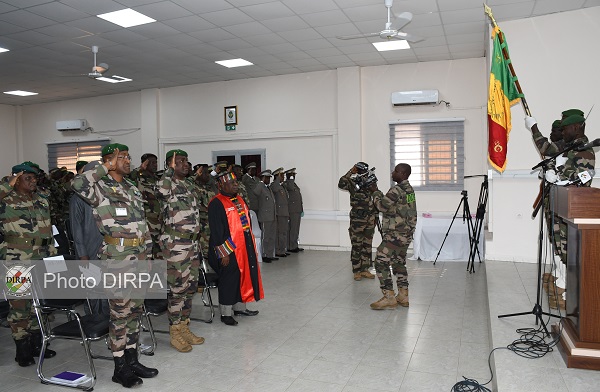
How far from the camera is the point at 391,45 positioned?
7.64m

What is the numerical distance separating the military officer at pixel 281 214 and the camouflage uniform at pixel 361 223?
2.11 m

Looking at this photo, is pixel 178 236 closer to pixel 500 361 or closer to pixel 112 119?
pixel 500 361

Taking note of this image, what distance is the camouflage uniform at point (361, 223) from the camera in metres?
6.62

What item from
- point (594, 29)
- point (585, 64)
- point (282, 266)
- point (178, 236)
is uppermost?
point (594, 29)

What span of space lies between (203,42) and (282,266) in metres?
3.96

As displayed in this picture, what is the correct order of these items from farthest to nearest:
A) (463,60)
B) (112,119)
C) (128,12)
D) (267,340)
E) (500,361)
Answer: (112,119)
(463,60)
(128,12)
(267,340)
(500,361)

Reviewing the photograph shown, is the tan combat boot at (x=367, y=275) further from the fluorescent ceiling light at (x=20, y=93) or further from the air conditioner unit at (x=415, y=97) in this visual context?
the fluorescent ceiling light at (x=20, y=93)

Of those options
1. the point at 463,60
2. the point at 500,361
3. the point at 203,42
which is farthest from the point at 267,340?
the point at 463,60

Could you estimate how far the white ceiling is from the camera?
579 cm

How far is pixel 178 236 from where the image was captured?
406 centimetres

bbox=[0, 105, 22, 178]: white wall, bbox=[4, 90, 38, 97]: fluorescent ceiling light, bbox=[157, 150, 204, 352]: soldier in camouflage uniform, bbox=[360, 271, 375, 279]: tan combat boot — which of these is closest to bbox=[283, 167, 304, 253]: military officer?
bbox=[360, 271, 375, 279]: tan combat boot

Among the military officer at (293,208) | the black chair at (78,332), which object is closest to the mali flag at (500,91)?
the military officer at (293,208)

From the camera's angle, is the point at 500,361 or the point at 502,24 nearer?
the point at 500,361

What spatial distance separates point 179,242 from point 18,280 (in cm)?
132
